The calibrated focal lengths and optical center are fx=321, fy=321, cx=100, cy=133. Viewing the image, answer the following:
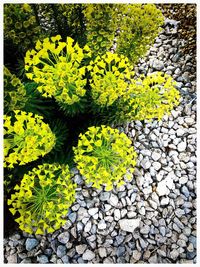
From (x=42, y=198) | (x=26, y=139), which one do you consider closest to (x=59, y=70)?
(x=26, y=139)

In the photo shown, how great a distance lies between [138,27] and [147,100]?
0.47 m

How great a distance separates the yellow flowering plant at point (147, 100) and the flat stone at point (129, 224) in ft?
2.48

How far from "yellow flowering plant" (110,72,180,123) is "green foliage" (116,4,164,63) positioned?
235 mm

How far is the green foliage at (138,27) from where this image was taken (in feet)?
6.45

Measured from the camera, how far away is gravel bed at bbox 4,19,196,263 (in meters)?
2.25

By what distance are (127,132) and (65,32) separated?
0.92 metres

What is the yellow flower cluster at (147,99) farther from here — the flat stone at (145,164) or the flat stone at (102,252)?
the flat stone at (102,252)

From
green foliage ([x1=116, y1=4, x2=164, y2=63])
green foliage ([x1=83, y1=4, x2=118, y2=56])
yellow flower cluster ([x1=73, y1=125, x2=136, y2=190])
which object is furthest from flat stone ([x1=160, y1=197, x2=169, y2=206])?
green foliage ([x1=83, y1=4, x2=118, y2=56])

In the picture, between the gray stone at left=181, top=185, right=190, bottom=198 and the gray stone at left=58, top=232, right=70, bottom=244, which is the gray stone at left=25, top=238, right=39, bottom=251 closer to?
the gray stone at left=58, top=232, right=70, bottom=244

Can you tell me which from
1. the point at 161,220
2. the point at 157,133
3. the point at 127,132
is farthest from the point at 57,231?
the point at 157,133

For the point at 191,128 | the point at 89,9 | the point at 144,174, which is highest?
the point at 89,9

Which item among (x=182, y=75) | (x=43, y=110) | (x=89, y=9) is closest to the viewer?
(x=89, y=9)

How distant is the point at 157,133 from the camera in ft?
8.78

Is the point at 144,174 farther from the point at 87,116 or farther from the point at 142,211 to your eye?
the point at 87,116
